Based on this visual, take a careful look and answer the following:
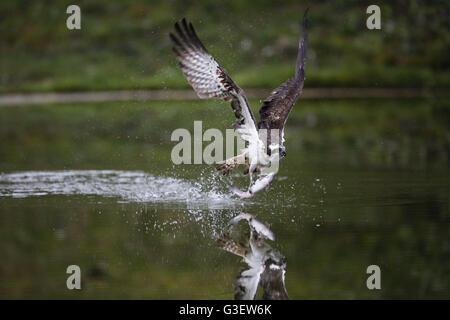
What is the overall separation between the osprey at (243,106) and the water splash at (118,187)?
1.87 ft

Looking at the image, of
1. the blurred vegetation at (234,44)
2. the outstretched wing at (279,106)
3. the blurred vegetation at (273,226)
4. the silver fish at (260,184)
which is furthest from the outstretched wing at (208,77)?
the blurred vegetation at (234,44)

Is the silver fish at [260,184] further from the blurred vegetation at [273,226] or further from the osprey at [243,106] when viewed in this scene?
the blurred vegetation at [273,226]

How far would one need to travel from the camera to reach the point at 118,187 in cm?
1162

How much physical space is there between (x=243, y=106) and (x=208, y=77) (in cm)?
63

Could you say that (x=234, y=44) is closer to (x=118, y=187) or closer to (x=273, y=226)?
(x=118, y=187)

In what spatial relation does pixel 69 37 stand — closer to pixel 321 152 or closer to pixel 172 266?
pixel 321 152

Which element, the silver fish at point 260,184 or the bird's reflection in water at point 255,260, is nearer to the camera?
the bird's reflection in water at point 255,260

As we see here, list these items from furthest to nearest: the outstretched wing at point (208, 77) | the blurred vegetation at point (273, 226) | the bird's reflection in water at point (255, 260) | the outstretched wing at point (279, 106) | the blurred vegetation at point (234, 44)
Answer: the blurred vegetation at point (234, 44), the outstretched wing at point (279, 106), the outstretched wing at point (208, 77), the blurred vegetation at point (273, 226), the bird's reflection in water at point (255, 260)

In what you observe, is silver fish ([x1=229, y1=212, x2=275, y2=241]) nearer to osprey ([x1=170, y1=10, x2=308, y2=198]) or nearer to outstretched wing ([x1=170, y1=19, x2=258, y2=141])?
osprey ([x1=170, y1=10, x2=308, y2=198])

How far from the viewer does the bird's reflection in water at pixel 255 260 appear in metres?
6.59

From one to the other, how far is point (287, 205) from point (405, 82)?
62.9 feet

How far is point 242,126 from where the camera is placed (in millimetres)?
9891

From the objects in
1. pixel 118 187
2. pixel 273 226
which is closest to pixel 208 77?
pixel 273 226

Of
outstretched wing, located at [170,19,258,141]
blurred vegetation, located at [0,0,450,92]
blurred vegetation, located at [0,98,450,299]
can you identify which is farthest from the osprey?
blurred vegetation, located at [0,0,450,92]
